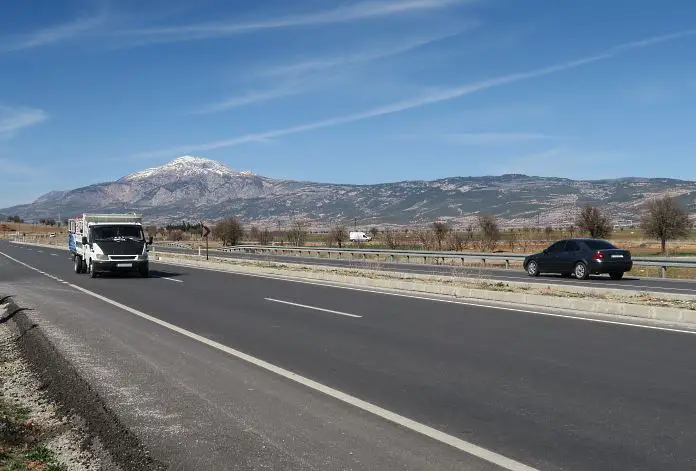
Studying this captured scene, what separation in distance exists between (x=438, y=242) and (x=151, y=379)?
5354 centimetres

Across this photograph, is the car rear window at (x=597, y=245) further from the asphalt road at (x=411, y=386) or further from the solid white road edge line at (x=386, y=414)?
the solid white road edge line at (x=386, y=414)

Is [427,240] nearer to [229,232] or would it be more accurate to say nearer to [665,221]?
[665,221]

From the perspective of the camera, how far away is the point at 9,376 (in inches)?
357

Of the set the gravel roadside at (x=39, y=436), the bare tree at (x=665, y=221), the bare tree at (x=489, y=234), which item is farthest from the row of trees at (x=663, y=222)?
the gravel roadside at (x=39, y=436)

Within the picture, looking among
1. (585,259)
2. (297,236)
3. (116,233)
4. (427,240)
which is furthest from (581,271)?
(297,236)

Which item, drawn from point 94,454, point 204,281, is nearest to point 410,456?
point 94,454

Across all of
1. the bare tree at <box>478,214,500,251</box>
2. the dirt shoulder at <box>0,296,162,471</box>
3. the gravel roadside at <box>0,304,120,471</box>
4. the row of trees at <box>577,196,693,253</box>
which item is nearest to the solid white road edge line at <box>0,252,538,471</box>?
the dirt shoulder at <box>0,296,162,471</box>

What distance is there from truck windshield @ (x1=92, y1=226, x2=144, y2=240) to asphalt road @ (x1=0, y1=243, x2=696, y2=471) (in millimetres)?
13064

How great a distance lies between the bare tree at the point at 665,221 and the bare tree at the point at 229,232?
167 ft

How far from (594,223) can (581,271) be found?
3435 cm

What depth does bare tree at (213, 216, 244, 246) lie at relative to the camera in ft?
296

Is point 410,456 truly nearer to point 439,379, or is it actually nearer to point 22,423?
point 439,379

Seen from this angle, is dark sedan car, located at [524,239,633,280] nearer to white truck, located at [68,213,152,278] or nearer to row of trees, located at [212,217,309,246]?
white truck, located at [68,213,152,278]

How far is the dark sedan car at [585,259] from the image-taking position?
89.8 feet
